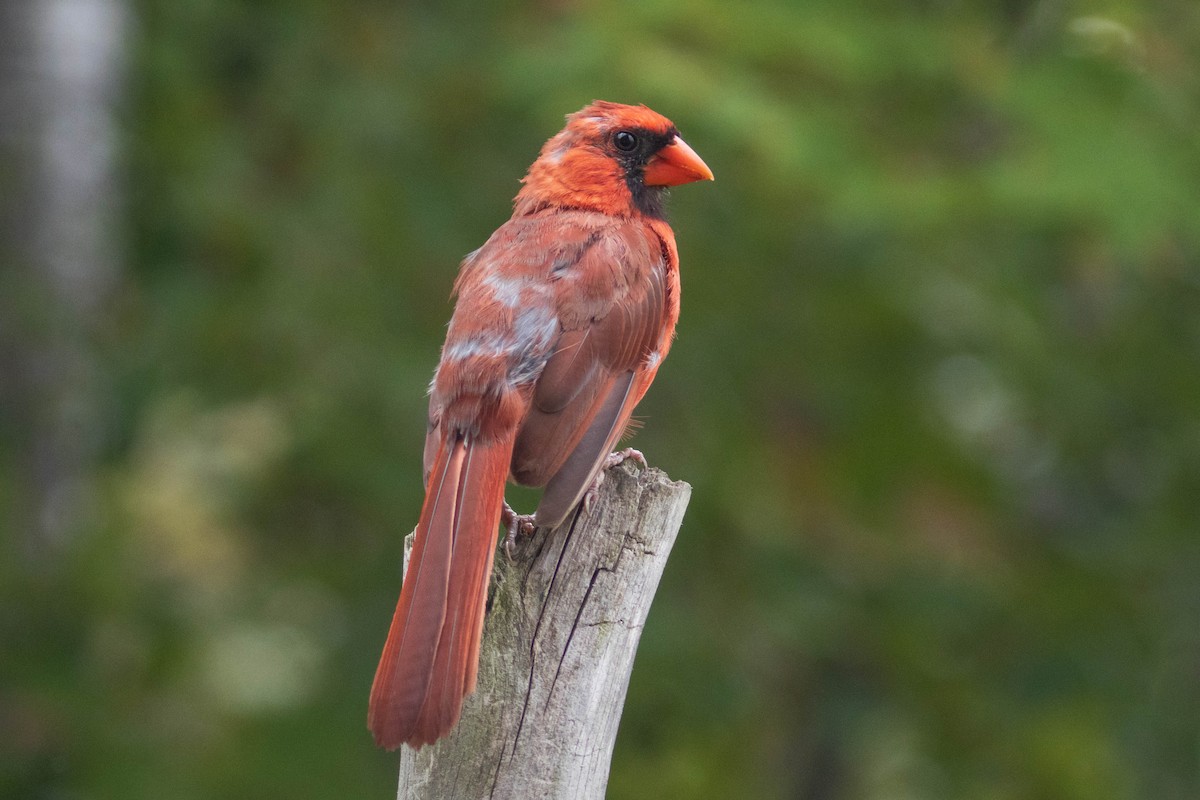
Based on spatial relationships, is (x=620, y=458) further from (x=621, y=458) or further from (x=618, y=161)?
(x=618, y=161)

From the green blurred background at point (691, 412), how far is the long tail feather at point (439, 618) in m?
1.98

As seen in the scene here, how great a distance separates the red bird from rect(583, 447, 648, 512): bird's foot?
0.05 feet

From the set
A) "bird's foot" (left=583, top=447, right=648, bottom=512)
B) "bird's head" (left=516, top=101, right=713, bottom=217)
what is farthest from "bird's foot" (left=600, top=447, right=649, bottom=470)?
"bird's head" (left=516, top=101, right=713, bottom=217)

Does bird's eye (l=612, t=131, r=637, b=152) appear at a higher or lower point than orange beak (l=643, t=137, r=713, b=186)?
higher

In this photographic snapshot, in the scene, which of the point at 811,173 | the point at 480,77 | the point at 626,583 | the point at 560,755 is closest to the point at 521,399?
the point at 626,583

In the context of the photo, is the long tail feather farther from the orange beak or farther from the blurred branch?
the blurred branch

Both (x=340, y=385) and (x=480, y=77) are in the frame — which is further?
(x=480, y=77)

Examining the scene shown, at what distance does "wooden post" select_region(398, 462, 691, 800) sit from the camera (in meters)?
2.40

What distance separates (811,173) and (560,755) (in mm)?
2147

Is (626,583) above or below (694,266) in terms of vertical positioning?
below

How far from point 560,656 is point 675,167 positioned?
185 cm

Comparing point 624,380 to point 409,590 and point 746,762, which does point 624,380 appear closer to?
point 409,590

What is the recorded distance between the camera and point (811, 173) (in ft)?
13.2

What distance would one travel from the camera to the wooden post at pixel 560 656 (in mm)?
2396
